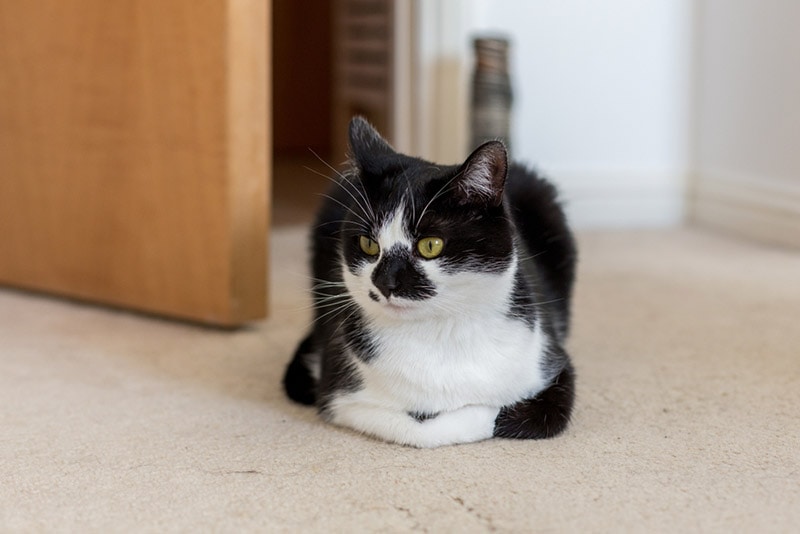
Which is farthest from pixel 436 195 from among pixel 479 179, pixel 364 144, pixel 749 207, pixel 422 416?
pixel 749 207

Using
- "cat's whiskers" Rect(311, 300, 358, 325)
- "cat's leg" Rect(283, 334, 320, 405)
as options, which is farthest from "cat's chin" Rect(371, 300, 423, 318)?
"cat's leg" Rect(283, 334, 320, 405)

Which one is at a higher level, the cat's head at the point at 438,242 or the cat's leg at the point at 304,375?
the cat's head at the point at 438,242

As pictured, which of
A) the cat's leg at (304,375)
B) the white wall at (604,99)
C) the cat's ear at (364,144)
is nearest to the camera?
the cat's ear at (364,144)

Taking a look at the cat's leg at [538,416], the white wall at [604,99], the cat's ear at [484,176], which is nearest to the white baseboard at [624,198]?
Answer: the white wall at [604,99]

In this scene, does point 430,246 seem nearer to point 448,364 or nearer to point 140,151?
point 448,364

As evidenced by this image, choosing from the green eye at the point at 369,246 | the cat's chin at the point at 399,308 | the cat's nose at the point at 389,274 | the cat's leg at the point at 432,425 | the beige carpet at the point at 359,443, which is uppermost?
the green eye at the point at 369,246

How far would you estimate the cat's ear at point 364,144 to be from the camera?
118 cm

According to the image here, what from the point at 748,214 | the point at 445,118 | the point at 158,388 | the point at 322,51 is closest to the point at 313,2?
the point at 322,51

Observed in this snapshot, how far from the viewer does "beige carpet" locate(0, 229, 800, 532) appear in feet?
3.22

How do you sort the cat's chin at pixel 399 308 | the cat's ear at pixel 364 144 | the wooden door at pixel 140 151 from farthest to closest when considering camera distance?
the wooden door at pixel 140 151
the cat's ear at pixel 364 144
the cat's chin at pixel 399 308

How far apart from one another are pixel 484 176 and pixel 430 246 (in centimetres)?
10

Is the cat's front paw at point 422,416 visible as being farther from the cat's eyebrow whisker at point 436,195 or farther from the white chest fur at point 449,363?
the cat's eyebrow whisker at point 436,195

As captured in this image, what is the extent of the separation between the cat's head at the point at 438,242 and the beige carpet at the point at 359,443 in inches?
7.7

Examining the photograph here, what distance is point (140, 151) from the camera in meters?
1.76
